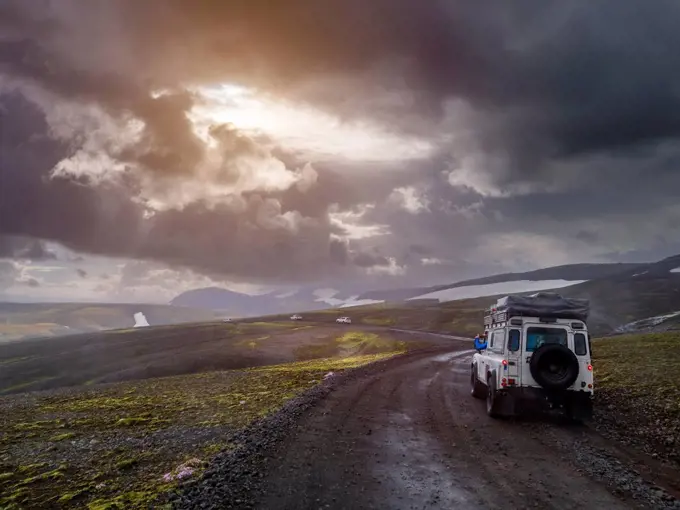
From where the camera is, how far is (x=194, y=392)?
1216 inches

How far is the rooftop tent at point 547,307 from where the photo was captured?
63.0ft

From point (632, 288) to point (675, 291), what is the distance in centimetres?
1150

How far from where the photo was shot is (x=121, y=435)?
65.6 feet

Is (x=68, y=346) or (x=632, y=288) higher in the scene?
(x=632, y=288)

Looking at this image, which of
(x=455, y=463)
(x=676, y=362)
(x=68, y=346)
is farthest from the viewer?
(x=68, y=346)

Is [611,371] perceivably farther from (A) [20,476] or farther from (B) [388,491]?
(A) [20,476]

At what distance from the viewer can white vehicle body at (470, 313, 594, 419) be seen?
712 inches

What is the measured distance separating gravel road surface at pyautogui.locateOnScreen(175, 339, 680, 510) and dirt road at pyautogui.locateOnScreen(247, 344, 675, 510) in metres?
0.03

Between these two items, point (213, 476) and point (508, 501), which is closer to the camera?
point (508, 501)

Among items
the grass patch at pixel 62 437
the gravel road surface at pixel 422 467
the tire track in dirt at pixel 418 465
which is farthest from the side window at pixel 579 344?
the grass patch at pixel 62 437

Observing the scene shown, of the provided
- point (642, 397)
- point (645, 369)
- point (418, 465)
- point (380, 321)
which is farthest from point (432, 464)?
point (380, 321)

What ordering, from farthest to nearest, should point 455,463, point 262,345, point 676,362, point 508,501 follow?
point 262,345, point 676,362, point 455,463, point 508,501

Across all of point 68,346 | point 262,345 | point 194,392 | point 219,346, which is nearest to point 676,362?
point 194,392

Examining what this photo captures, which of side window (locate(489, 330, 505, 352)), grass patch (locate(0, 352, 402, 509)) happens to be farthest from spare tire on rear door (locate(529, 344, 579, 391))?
grass patch (locate(0, 352, 402, 509))
